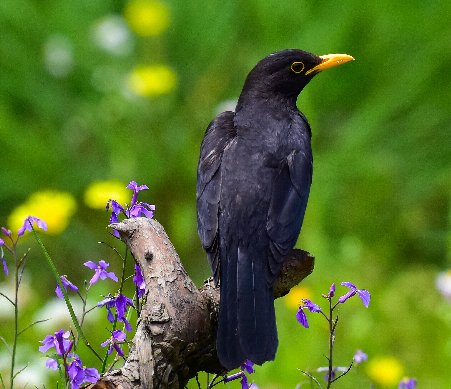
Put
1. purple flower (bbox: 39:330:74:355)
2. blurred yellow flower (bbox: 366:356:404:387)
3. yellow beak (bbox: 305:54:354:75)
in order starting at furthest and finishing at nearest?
blurred yellow flower (bbox: 366:356:404:387)
yellow beak (bbox: 305:54:354:75)
purple flower (bbox: 39:330:74:355)

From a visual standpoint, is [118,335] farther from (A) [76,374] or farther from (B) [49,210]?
(B) [49,210]

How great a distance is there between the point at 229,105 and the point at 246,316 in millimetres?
2594

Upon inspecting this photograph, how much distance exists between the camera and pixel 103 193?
175 inches

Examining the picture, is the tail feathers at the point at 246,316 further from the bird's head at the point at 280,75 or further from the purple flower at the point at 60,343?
the bird's head at the point at 280,75

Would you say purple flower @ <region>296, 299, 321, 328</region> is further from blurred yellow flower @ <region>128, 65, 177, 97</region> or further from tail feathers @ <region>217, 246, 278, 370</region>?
blurred yellow flower @ <region>128, 65, 177, 97</region>

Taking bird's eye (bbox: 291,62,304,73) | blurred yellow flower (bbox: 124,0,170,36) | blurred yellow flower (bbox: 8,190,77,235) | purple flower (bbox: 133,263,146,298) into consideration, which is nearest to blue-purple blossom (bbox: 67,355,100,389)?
purple flower (bbox: 133,263,146,298)

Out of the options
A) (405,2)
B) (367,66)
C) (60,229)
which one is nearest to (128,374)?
(60,229)

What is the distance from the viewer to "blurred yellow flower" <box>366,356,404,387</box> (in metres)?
3.78

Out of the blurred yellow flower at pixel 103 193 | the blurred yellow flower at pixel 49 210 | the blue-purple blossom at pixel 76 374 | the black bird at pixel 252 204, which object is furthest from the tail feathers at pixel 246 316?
the blurred yellow flower at pixel 49 210

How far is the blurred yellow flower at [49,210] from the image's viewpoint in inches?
175

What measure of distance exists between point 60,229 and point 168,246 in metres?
2.20

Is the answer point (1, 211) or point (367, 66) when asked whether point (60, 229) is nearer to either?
point (1, 211)

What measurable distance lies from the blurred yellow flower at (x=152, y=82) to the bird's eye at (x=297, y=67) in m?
1.68

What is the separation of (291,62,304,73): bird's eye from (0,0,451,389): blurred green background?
1.25 m
